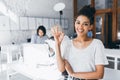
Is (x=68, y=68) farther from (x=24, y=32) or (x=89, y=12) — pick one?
(x=24, y=32)

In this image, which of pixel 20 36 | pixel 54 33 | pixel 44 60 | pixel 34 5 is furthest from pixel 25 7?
pixel 54 33

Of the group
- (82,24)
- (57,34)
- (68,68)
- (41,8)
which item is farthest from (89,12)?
(41,8)

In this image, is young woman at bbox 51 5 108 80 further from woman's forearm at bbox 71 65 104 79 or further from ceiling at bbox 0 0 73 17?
ceiling at bbox 0 0 73 17

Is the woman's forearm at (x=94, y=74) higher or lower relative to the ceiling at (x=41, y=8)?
lower

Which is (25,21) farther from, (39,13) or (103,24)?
(103,24)

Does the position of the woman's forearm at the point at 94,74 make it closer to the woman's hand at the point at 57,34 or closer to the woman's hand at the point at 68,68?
the woman's hand at the point at 68,68

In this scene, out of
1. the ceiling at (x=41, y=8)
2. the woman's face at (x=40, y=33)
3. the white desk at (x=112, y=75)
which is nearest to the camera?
A: the white desk at (x=112, y=75)

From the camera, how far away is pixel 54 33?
2.91ft

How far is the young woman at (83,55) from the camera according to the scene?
87 centimetres

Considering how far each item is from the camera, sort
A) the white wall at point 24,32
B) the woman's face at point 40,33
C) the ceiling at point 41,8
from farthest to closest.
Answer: the ceiling at point 41,8 → the white wall at point 24,32 → the woman's face at point 40,33

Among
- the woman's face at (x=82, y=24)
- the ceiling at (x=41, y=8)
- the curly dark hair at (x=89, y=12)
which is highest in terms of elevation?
the ceiling at (x=41, y=8)

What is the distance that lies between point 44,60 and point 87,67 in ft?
2.57

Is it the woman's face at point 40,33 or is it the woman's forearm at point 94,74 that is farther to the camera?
the woman's face at point 40,33

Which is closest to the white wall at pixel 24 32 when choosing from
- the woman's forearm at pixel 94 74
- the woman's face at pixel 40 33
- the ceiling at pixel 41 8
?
the ceiling at pixel 41 8
